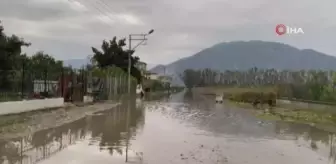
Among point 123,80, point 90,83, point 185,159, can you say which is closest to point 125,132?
point 185,159

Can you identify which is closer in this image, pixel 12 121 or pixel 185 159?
pixel 185 159

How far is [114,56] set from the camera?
79562 millimetres

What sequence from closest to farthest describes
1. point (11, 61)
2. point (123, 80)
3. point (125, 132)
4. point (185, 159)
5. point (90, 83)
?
point (185, 159), point (125, 132), point (11, 61), point (90, 83), point (123, 80)

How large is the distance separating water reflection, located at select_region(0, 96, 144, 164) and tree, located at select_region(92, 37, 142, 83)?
60958 mm

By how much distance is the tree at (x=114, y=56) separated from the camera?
79.6 meters

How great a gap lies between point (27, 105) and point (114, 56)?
57.7m

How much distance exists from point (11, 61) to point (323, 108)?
23.7 meters

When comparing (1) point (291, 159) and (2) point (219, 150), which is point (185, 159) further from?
(1) point (291, 159)

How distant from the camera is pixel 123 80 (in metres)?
55.4

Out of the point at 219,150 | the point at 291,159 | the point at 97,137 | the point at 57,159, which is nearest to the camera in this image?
the point at 57,159

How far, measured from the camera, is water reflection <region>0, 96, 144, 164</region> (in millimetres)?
10466

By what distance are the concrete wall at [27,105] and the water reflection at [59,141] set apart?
330cm

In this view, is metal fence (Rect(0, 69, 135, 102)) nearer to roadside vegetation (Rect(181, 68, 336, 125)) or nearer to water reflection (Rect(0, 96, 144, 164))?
water reflection (Rect(0, 96, 144, 164))

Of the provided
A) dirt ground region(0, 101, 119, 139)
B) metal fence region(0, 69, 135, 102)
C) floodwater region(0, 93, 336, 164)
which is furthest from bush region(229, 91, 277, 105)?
dirt ground region(0, 101, 119, 139)
